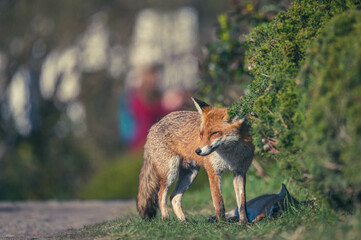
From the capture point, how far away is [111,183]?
13.6m

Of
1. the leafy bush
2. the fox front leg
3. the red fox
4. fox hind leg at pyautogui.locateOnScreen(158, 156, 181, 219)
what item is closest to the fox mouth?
the red fox

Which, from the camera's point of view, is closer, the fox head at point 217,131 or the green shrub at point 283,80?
the green shrub at point 283,80

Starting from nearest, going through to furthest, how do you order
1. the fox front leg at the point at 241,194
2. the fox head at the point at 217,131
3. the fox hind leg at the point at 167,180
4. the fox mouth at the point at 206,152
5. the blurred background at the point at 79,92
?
1. the fox mouth at the point at 206,152
2. the fox head at the point at 217,131
3. the fox front leg at the point at 241,194
4. the fox hind leg at the point at 167,180
5. the blurred background at the point at 79,92

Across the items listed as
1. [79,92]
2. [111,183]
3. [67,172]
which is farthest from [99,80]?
[111,183]

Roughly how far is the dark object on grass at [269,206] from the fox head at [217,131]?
0.97 m

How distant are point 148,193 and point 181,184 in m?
0.54

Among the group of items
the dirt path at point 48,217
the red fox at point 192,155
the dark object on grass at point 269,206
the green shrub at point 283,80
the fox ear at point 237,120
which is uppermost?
the green shrub at point 283,80

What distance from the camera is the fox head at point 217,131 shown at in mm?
5645

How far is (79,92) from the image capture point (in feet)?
57.9

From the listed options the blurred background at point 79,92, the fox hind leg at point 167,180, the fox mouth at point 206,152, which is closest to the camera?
the fox mouth at point 206,152

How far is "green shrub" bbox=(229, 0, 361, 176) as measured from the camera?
483cm

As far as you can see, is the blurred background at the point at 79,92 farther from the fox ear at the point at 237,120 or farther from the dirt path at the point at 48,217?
the fox ear at the point at 237,120

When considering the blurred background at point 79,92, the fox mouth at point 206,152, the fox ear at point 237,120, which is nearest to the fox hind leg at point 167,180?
the fox mouth at point 206,152

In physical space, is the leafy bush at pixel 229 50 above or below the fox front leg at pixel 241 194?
above
